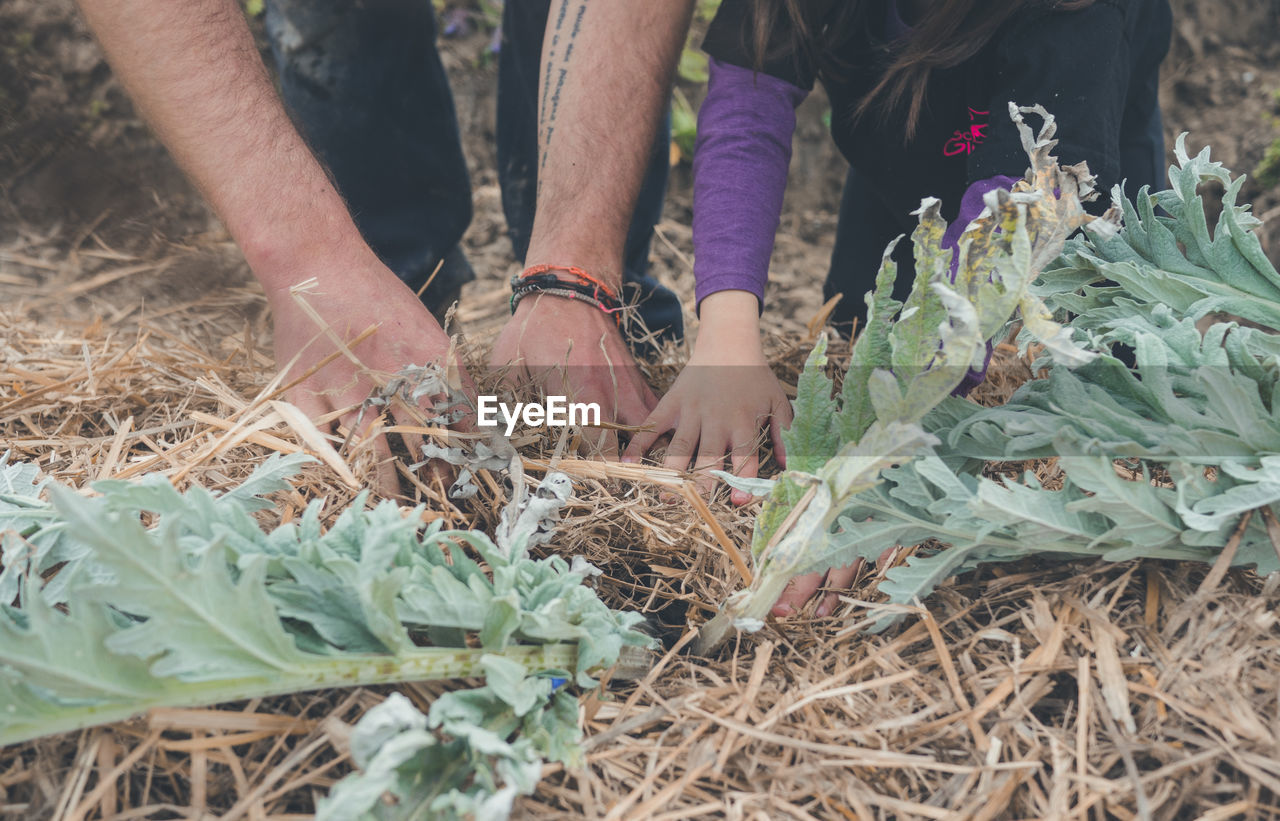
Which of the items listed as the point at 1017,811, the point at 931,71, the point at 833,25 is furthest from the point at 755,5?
the point at 1017,811

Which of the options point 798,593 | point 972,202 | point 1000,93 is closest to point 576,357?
point 798,593

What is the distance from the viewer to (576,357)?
4.91 ft

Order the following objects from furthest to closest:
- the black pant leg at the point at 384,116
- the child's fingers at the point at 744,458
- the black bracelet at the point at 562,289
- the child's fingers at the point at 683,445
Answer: the black pant leg at the point at 384,116 → the black bracelet at the point at 562,289 → the child's fingers at the point at 683,445 → the child's fingers at the point at 744,458

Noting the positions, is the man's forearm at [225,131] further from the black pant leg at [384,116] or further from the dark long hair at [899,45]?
the dark long hair at [899,45]

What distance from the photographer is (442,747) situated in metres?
0.73

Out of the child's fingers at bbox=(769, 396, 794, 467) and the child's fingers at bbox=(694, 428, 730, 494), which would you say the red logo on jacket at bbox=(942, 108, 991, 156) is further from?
the child's fingers at bbox=(694, 428, 730, 494)

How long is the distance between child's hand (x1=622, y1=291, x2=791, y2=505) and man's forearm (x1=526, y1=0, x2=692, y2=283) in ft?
1.19

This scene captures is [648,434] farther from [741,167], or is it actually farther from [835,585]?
[741,167]

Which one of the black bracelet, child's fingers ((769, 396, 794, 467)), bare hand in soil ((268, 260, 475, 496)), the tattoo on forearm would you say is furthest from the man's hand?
the tattoo on forearm

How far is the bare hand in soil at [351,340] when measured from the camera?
1278mm

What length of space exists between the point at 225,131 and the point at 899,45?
4.52 ft

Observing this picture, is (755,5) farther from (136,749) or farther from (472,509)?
(136,749)

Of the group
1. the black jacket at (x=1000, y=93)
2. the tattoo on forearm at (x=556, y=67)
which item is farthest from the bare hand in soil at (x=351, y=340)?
the black jacket at (x=1000, y=93)

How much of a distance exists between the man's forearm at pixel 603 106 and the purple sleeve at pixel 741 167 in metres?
0.15
